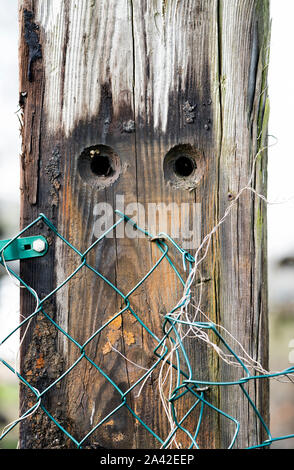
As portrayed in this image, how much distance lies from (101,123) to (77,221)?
0.31m

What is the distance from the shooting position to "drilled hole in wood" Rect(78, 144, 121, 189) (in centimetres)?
144

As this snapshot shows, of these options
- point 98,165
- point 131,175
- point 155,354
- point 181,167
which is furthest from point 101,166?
point 155,354

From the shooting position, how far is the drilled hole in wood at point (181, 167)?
1442mm

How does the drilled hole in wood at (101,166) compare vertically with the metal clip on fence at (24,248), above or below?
above

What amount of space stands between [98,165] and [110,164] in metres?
0.04

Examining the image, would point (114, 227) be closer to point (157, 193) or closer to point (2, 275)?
point (157, 193)

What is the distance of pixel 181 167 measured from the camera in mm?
1487

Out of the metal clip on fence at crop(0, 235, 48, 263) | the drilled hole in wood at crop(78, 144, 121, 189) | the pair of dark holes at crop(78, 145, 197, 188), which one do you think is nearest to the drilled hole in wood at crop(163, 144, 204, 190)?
the pair of dark holes at crop(78, 145, 197, 188)

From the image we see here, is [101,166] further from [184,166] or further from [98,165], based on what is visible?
[184,166]

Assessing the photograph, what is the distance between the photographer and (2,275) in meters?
5.49

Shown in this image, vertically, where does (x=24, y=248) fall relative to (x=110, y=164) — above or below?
below

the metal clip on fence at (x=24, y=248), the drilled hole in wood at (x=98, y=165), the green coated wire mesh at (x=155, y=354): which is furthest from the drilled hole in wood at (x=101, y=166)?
the metal clip on fence at (x=24, y=248)

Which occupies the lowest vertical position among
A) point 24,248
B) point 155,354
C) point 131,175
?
point 155,354

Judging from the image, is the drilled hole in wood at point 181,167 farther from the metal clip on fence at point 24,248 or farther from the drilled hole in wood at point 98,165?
the metal clip on fence at point 24,248
